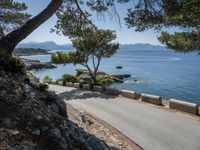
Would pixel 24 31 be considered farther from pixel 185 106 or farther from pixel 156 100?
pixel 156 100

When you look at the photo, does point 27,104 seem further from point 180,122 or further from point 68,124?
point 180,122

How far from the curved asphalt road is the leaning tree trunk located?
672 cm

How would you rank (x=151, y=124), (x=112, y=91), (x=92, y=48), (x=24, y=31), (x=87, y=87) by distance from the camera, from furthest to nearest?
(x=92, y=48) < (x=87, y=87) < (x=112, y=91) < (x=151, y=124) < (x=24, y=31)

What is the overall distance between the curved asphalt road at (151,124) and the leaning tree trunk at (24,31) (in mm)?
6718

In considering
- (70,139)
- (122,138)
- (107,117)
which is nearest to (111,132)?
(122,138)

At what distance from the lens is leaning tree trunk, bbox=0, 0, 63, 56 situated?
1153 cm

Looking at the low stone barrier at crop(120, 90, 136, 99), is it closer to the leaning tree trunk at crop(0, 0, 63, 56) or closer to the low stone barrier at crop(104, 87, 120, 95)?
the low stone barrier at crop(104, 87, 120, 95)

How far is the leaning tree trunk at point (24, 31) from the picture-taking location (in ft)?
37.8

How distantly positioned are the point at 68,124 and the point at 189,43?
44.9 feet

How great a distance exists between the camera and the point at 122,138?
14.3 m

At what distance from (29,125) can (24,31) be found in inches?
222

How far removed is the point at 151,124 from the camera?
661 inches

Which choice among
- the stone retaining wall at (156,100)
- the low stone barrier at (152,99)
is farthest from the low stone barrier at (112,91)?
the low stone barrier at (152,99)

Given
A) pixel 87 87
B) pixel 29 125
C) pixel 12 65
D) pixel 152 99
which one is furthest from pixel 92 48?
pixel 29 125
